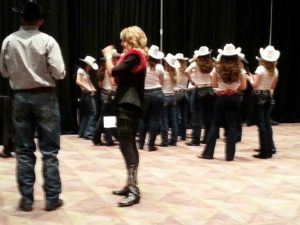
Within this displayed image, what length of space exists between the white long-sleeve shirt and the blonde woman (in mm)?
476

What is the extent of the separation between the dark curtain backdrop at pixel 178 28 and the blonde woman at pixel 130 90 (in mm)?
4897

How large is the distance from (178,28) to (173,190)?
235 inches

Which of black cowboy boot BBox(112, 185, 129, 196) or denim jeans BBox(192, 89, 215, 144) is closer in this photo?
black cowboy boot BBox(112, 185, 129, 196)

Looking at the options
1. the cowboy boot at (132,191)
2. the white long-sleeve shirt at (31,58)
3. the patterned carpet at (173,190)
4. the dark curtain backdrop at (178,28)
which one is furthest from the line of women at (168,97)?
the dark curtain backdrop at (178,28)

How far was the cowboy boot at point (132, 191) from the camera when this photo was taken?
393 centimetres

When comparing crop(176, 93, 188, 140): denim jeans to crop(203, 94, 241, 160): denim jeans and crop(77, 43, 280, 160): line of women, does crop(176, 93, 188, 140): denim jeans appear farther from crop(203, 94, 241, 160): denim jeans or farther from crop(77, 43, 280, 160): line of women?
crop(203, 94, 241, 160): denim jeans

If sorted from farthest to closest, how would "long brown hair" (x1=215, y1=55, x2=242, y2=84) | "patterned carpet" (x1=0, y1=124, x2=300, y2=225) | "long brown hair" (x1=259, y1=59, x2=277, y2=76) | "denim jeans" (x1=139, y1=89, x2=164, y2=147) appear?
"denim jeans" (x1=139, y1=89, x2=164, y2=147)
"long brown hair" (x1=259, y1=59, x2=277, y2=76)
"long brown hair" (x1=215, y1=55, x2=242, y2=84)
"patterned carpet" (x1=0, y1=124, x2=300, y2=225)

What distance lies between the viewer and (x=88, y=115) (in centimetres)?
787

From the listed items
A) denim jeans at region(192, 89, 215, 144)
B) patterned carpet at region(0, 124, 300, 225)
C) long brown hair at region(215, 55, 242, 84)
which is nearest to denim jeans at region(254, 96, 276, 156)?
patterned carpet at region(0, 124, 300, 225)

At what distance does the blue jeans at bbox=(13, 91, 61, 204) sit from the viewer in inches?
143

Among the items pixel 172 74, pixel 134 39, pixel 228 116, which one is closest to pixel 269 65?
pixel 228 116

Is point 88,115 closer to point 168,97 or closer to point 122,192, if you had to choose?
point 168,97

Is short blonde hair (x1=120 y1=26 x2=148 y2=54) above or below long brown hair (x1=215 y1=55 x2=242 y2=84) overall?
above

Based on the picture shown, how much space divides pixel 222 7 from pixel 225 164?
5.39m
